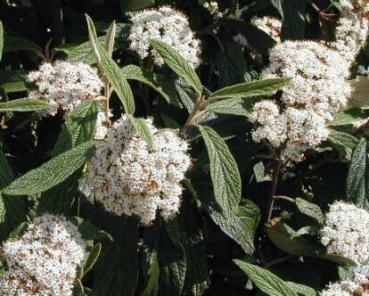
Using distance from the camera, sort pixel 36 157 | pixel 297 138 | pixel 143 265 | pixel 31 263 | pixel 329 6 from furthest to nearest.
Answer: pixel 329 6 < pixel 36 157 < pixel 143 265 < pixel 297 138 < pixel 31 263

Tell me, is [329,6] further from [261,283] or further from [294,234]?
[261,283]

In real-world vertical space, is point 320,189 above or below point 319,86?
below

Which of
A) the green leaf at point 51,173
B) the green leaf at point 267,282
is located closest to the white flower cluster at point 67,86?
the green leaf at point 51,173

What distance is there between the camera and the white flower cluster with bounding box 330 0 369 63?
2453 mm

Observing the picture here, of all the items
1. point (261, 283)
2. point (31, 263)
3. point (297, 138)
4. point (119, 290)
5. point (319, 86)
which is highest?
point (319, 86)

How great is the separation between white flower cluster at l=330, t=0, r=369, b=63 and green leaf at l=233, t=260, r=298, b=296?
990 mm

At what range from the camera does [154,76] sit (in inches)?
84.1

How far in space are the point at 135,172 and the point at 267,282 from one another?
431 mm

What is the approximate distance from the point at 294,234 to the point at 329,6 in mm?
1034

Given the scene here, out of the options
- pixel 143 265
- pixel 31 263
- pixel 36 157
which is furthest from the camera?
pixel 36 157

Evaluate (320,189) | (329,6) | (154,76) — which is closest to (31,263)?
(154,76)

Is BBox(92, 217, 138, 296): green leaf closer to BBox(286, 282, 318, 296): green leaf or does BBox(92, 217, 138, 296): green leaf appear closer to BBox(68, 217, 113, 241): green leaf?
BBox(68, 217, 113, 241): green leaf

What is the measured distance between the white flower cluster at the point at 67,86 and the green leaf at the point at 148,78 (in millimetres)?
117

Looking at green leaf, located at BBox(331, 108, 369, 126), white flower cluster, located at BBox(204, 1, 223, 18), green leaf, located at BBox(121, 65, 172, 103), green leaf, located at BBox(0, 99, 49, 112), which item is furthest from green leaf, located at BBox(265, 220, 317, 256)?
white flower cluster, located at BBox(204, 1, 223, 18)
